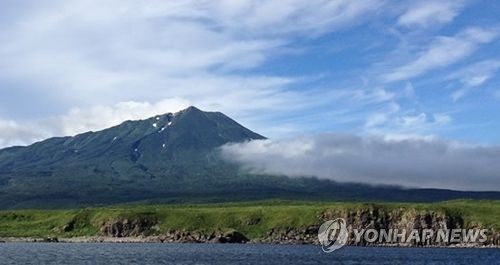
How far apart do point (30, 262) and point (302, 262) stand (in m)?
44.6

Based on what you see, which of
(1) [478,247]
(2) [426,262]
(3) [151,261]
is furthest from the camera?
(1) [478,247]

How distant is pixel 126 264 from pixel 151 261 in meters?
9.15

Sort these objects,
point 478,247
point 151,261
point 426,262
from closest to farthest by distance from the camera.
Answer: point 151,261
point 426,262
point 478,247

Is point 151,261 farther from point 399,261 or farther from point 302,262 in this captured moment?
point 399,261

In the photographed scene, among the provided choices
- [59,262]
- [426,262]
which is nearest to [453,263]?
[426,262]

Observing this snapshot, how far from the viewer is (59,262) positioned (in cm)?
11419

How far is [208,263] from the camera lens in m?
114

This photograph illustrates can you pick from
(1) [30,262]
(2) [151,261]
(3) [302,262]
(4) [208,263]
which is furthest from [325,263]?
(1) [30,262]

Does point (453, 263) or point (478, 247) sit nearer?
point (453, 263)

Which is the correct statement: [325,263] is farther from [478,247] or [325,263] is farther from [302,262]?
[478,247]

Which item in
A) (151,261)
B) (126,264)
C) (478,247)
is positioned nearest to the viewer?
(126,264)

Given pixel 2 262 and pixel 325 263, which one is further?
pixel 325 263

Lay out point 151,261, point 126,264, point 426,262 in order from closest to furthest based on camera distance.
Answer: point 126,264, point 151,261, point 426,262

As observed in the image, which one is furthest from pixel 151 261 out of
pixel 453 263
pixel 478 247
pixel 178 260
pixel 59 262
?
pixel 478 247
